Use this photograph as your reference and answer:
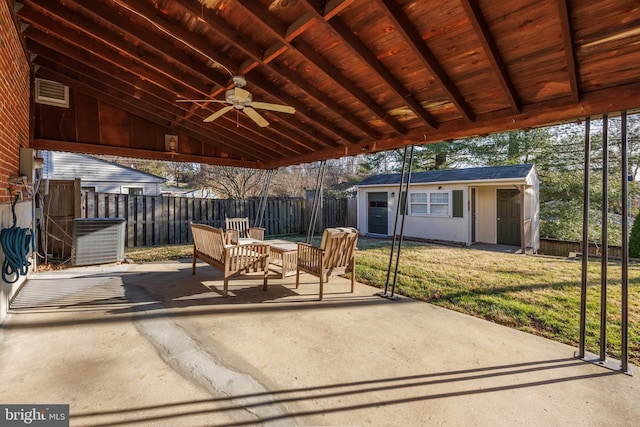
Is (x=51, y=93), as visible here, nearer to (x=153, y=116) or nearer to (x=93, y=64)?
(x=93, y=64)

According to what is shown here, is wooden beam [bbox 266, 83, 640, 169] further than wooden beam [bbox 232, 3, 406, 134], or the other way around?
wooden beam [bbox 232, 3, 406, 134]

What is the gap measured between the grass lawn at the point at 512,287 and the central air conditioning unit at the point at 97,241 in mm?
589

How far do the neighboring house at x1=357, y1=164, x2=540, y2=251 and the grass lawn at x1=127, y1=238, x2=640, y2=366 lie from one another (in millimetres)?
2278

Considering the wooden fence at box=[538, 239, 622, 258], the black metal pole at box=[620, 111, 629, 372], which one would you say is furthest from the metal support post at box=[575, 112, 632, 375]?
the wooden fence at box=[538, 239, 622, 258]

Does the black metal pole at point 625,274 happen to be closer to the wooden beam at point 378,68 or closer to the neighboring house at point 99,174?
the wooden beam at point 378,68

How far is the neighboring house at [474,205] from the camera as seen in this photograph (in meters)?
9.49

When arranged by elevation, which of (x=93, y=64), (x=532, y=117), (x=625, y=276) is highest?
(x=93, y=64)

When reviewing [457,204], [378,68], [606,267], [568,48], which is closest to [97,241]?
[378,68]

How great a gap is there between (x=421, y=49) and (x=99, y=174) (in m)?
16.7

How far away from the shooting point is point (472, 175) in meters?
10.0

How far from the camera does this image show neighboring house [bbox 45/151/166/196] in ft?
46.5

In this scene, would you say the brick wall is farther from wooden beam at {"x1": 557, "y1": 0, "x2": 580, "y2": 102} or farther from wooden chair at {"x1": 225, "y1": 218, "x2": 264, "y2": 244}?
wooden beam at {"x1": 557, "y1": 0, "x2": 580, "y2": 102}

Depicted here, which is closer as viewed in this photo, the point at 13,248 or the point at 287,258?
the point at 13,248
